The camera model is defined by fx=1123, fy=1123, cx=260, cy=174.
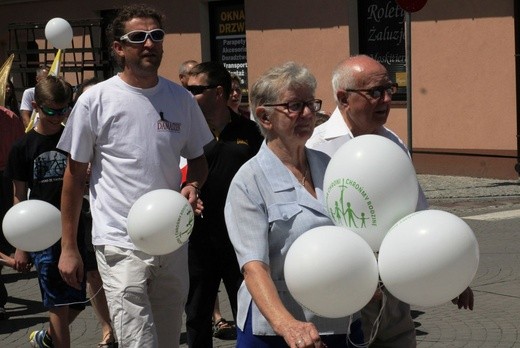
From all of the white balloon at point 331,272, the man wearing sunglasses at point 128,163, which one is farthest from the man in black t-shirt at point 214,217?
the white balloon at point 331,272

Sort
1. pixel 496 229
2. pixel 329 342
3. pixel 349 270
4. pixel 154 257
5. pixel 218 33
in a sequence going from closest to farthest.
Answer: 1. pixel 349 270
2. pixel 329 342
3. pixel 154 257
4. pixel 496 229
5. pixel 218 33

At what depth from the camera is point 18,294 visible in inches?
393

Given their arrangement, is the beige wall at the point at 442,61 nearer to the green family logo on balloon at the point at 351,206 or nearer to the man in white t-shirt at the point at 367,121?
the man in white t-shirt at the point at 367,121

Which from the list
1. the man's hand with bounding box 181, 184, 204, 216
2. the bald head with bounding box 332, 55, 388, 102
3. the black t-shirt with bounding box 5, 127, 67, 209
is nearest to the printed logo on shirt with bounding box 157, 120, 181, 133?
the man's hand with bounding box 181, 184, 204, 216

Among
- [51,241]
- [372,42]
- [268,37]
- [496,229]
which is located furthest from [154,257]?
[268,37]

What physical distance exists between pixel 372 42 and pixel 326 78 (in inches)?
39.4

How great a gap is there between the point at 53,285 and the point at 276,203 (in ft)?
10.7

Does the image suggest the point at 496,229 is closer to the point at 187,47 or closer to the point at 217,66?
the point at 217,66

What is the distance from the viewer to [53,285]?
689 cm

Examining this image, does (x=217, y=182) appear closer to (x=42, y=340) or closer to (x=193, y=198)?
(x=193, y=198)

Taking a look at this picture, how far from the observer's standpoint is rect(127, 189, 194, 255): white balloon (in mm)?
4875

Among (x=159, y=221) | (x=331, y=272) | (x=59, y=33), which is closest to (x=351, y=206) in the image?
(x=331, y=272)

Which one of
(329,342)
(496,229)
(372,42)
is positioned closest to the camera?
(329,342)

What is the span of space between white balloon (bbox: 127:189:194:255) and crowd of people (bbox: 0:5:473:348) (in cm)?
20
